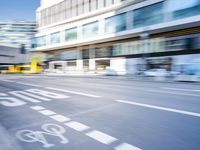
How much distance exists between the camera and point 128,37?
108 ft

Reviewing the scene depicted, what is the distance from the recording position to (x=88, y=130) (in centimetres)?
409

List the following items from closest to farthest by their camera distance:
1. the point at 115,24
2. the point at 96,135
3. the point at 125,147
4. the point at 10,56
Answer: the point at 125,147 < the point at 96,135 < the point at 115,24 < the point at 10,56

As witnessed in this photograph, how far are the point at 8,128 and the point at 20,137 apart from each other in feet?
2.74

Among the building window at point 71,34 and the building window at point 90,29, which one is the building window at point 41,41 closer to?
the building window at point 71,34

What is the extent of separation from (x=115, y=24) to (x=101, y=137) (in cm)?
3084

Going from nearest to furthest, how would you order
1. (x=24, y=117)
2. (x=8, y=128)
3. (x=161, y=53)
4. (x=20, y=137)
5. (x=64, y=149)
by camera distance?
1. (x=64, y=149)
2. (x=20, y=137)
3. (x=8, y=128)
4. (x=24, y=117)
5. (x=161, y=53)

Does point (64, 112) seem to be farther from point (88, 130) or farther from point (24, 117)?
point (88, 130)

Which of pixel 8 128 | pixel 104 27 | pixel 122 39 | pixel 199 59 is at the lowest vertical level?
pixel 8 128

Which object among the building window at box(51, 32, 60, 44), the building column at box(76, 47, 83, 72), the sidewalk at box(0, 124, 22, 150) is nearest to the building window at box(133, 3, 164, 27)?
the building column at box(76, 47, 83, 72)

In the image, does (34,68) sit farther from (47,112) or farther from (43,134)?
(43,134)

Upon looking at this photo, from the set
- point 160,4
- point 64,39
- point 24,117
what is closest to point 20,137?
point 24,117

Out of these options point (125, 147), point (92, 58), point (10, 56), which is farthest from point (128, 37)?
point (10, 56)

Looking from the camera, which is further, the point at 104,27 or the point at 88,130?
the point at 104,27

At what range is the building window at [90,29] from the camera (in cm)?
3666
